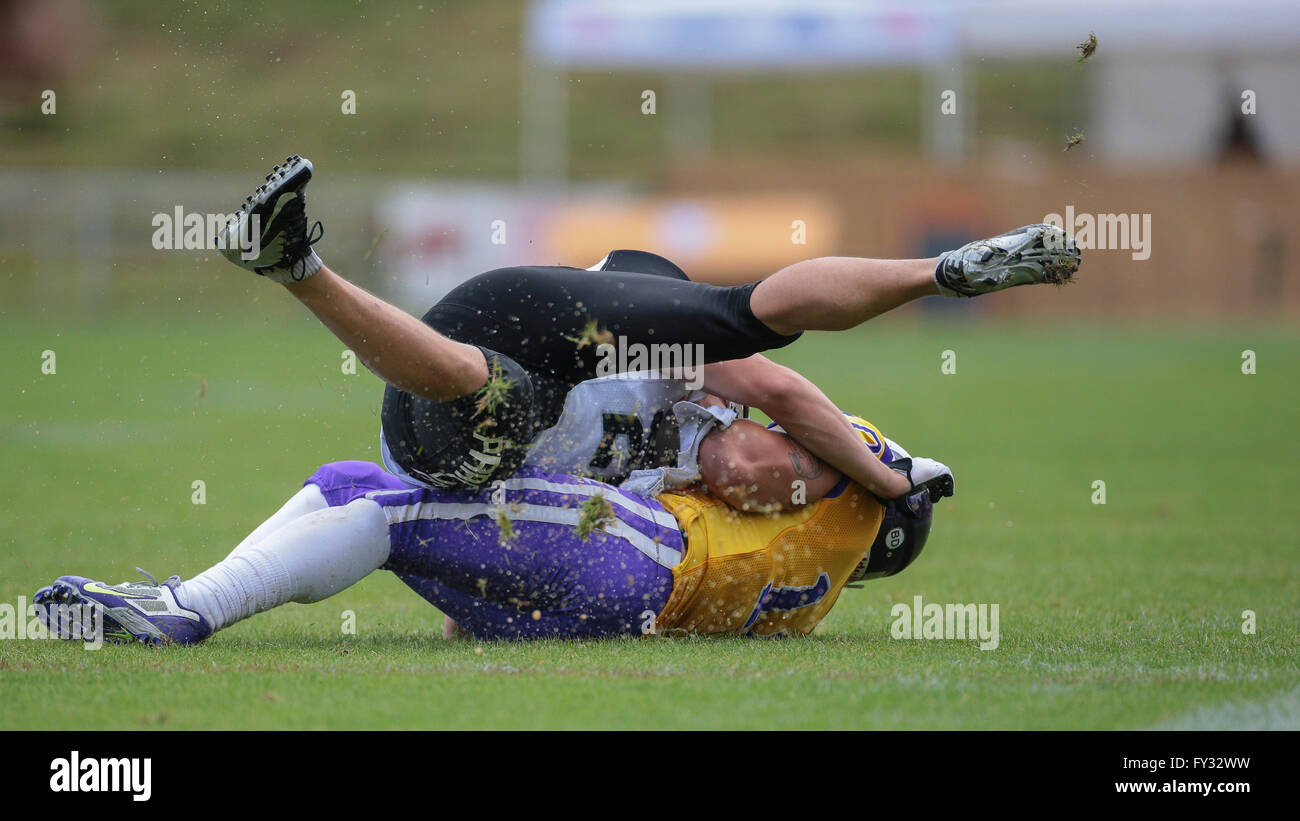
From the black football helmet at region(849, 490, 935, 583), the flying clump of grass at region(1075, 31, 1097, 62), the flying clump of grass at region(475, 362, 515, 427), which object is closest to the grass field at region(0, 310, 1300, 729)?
the black football helmet at region(849, 490, 935, 583)

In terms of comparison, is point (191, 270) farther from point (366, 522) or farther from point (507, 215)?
point (366, 522)

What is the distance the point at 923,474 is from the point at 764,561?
0.58 meters

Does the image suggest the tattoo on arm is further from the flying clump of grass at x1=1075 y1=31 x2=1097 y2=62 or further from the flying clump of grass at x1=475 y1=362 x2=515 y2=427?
the flying clump of grass at x1=1075 y1=31 x2=1097 y2=62

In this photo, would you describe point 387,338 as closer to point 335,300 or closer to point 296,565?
point 335,300

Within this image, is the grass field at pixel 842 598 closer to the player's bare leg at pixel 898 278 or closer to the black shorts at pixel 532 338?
the black shorts at pixel 532 338

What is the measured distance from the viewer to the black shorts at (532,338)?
4.12 meters

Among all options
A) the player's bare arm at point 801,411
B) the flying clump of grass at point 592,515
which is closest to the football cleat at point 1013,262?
the player's bare arm at point 801,411

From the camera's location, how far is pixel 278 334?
2175cm

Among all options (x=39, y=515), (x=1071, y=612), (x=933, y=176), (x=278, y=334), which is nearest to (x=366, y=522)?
(x=1071, y=612)

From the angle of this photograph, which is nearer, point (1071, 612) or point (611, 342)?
point (611, 342)

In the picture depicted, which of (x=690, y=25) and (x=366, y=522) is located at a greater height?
(x=690, y=25)

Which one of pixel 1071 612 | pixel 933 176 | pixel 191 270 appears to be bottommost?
pixel 1071 612

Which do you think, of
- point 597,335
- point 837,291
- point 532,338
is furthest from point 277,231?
point 837,291

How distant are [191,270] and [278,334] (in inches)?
131
